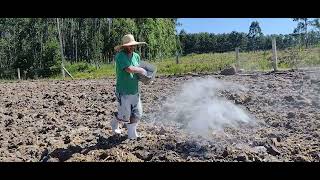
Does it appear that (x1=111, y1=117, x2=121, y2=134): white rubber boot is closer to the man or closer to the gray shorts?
the man

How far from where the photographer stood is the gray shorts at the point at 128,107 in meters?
5.80

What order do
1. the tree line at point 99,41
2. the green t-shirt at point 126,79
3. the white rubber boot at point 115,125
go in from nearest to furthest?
the green t-shirt at point 126,79
the white rubber boot at point 115,125
the tree line at point 99,41

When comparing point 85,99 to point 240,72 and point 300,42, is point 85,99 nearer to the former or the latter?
point 240,72

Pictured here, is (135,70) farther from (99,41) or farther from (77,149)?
(99,41)

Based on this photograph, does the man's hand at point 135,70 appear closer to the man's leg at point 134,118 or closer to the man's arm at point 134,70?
the man's arm at point 134,70

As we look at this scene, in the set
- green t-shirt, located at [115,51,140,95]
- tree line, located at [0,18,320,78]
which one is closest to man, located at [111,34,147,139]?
green t-shirt, located at [115,51,140,95]

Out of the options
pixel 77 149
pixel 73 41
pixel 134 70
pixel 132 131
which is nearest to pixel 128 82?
pixel 134 70

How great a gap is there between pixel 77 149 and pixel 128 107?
2.41 ft

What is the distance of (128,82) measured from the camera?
580 cm

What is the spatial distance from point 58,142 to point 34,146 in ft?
0.94

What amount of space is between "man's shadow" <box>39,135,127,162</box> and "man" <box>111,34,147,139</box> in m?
0.21

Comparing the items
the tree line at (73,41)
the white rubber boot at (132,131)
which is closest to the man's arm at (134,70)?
the white rubber boot at (132,131)

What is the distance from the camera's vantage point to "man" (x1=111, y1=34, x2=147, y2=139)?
568 cm
